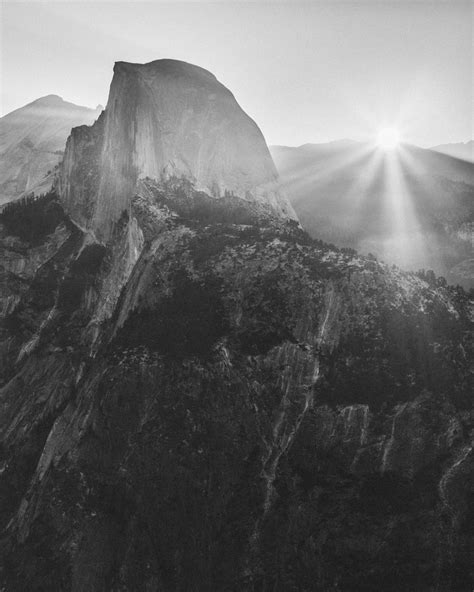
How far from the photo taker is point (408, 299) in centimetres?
5119

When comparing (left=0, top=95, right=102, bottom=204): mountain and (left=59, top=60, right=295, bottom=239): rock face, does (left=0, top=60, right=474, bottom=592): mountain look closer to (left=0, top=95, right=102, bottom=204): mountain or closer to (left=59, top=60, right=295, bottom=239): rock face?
(left=59, top=60, right=295, bottom=239): rock face

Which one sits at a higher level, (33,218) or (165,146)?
(165,146)

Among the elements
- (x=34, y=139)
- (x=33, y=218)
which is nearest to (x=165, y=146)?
(x=33, y=218)

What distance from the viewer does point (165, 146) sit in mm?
77625

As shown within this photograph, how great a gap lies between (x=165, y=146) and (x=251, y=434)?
144 ft

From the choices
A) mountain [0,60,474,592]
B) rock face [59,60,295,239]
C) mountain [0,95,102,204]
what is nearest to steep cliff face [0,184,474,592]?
mountain [0,60,474,592]

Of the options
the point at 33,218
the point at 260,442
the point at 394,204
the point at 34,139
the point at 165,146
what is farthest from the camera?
the point at 34,139

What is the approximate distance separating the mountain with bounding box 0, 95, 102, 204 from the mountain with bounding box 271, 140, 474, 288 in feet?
171

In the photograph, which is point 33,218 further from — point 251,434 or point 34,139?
point 34,139

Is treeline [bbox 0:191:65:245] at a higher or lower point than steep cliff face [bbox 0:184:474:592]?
higher

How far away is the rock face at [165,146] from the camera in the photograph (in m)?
77.3

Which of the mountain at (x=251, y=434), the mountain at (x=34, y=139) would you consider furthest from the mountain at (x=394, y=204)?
the mountain at (x=34, y=139)

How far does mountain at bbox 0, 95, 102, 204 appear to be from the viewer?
5261 inches

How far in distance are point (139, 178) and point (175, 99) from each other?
1601 centimetres
